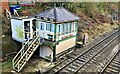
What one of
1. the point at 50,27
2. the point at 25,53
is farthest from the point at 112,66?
the point at 25,53

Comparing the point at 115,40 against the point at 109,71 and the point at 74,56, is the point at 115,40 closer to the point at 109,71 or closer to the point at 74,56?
the point at 74,56

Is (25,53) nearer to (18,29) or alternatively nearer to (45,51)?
(45,51)

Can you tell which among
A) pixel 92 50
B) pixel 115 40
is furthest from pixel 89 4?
pixel 92 50

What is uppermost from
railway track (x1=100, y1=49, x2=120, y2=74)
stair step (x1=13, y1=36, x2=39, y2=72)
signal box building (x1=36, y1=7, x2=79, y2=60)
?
signal box building (x1=36, y1=7, x2=79, y2=60)

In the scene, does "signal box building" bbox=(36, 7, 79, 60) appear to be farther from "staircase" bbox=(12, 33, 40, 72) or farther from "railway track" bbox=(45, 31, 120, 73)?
"railway track" bbox=(45, 31, 120, 73)

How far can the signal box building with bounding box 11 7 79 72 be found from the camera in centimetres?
1316

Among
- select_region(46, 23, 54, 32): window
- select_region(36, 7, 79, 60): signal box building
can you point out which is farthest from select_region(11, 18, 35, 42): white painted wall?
select_region(46, 23, 54, 32): window

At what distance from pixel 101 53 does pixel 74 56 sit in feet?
8.45

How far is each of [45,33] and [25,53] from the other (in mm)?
2181

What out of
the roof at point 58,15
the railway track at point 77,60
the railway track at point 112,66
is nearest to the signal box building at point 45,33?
the roof at point 58,15

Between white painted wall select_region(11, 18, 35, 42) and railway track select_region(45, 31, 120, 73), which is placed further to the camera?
white painted wall select_region(11, 18, 35, 42)

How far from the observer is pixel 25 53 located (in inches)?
501

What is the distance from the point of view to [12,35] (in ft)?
49.2

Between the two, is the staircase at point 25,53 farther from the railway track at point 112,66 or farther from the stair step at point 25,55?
the railway track at point 112,66
